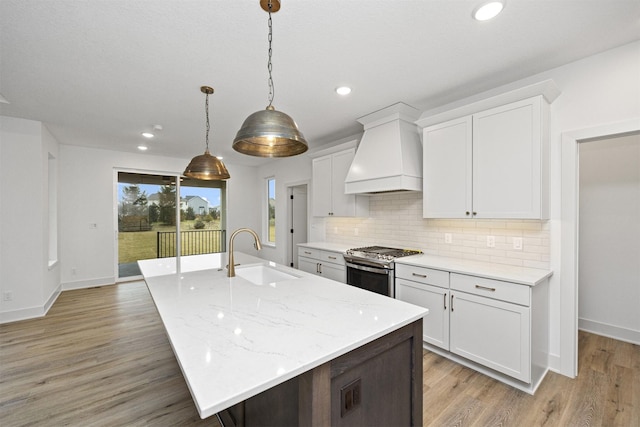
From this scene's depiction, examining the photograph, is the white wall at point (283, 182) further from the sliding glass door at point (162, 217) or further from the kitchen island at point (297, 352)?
the kitchen island at point (297, 352)

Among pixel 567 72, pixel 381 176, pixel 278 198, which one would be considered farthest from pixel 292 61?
pixel 278 198

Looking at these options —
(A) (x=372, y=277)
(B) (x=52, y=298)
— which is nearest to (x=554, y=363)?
(A) (x=372, y=277)

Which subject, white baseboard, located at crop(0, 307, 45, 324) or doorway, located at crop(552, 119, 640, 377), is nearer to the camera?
doorway, located at crop(552, 119, 640, 377)

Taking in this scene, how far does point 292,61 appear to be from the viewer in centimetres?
229

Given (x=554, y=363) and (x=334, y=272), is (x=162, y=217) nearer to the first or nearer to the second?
(x=334, y=272)

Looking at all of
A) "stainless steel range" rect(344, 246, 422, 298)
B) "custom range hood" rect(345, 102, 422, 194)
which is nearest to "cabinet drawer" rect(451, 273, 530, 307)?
"stainless steel range" rect(344, 246, 422, 298)

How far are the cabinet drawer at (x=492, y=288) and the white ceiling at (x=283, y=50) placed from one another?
6.02ft

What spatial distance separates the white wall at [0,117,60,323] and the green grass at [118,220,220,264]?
177 cm

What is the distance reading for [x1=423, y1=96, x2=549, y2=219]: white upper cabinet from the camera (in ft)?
7.50

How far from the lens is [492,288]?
227 centimetres

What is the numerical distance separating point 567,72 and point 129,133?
5.45 m

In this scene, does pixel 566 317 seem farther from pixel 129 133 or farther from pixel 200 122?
pixel 129 133

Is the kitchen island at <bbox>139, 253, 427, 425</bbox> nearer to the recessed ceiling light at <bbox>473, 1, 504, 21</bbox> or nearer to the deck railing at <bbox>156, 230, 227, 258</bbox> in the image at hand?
the recessed ceiling light at <bbox>473, 1, 504, 21</bbox>

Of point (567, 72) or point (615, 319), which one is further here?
point (615, 319)
